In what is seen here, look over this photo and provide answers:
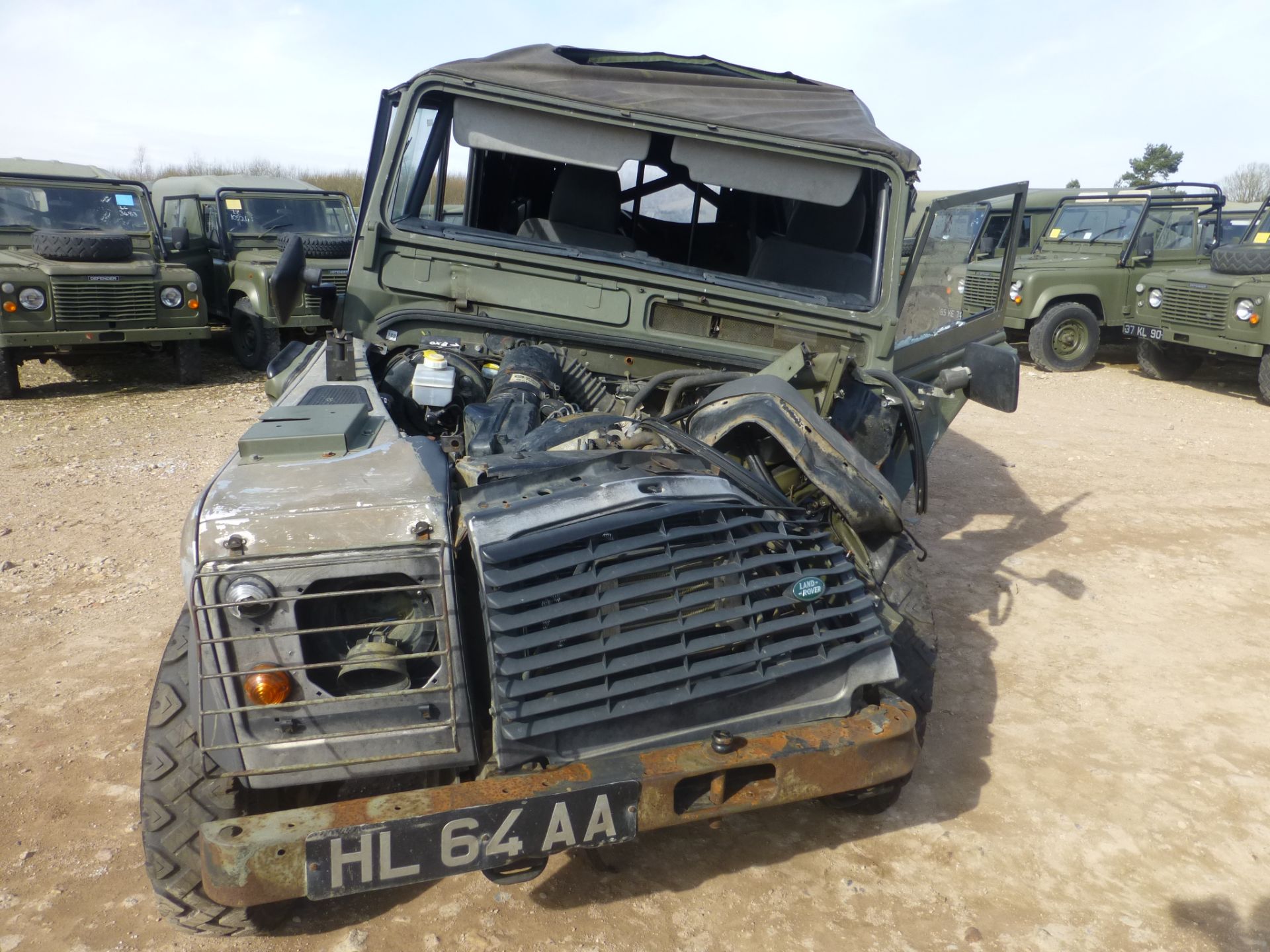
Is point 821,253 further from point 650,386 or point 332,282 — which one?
point 332,282

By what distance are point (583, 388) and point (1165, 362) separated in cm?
947

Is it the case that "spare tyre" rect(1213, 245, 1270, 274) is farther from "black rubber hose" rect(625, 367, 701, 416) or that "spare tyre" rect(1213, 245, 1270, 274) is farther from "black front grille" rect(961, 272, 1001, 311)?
"black rubber hose" rect(625, 367, 701, 416)

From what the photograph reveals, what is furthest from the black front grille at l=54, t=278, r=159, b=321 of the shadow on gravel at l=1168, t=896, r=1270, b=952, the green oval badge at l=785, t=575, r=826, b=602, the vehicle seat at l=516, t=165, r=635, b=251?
the shadow on gravel at l=1168, t=896, r=1270, b=952

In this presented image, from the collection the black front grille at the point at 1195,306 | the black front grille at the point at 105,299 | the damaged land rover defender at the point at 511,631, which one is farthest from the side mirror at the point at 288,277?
the black front grille at the point at 1195,306

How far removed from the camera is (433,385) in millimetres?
3158

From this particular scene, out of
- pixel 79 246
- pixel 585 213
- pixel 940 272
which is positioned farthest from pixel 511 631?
pixel 79 246

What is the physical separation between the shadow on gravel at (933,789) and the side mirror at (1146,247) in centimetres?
707

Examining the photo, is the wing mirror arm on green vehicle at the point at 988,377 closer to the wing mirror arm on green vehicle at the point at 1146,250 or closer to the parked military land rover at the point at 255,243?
the parked military land rover at the point at 255,243

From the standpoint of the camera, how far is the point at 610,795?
198 cm

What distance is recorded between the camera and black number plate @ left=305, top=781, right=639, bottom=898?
186 centimetres

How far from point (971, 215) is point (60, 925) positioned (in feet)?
13.6

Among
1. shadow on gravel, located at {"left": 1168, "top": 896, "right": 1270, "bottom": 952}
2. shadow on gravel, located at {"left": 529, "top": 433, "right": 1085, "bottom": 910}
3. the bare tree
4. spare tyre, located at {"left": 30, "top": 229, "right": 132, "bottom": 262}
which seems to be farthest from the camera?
the bare tree

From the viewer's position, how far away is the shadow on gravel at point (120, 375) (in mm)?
8602

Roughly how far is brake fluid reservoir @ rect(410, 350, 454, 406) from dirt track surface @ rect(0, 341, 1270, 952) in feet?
4.63
